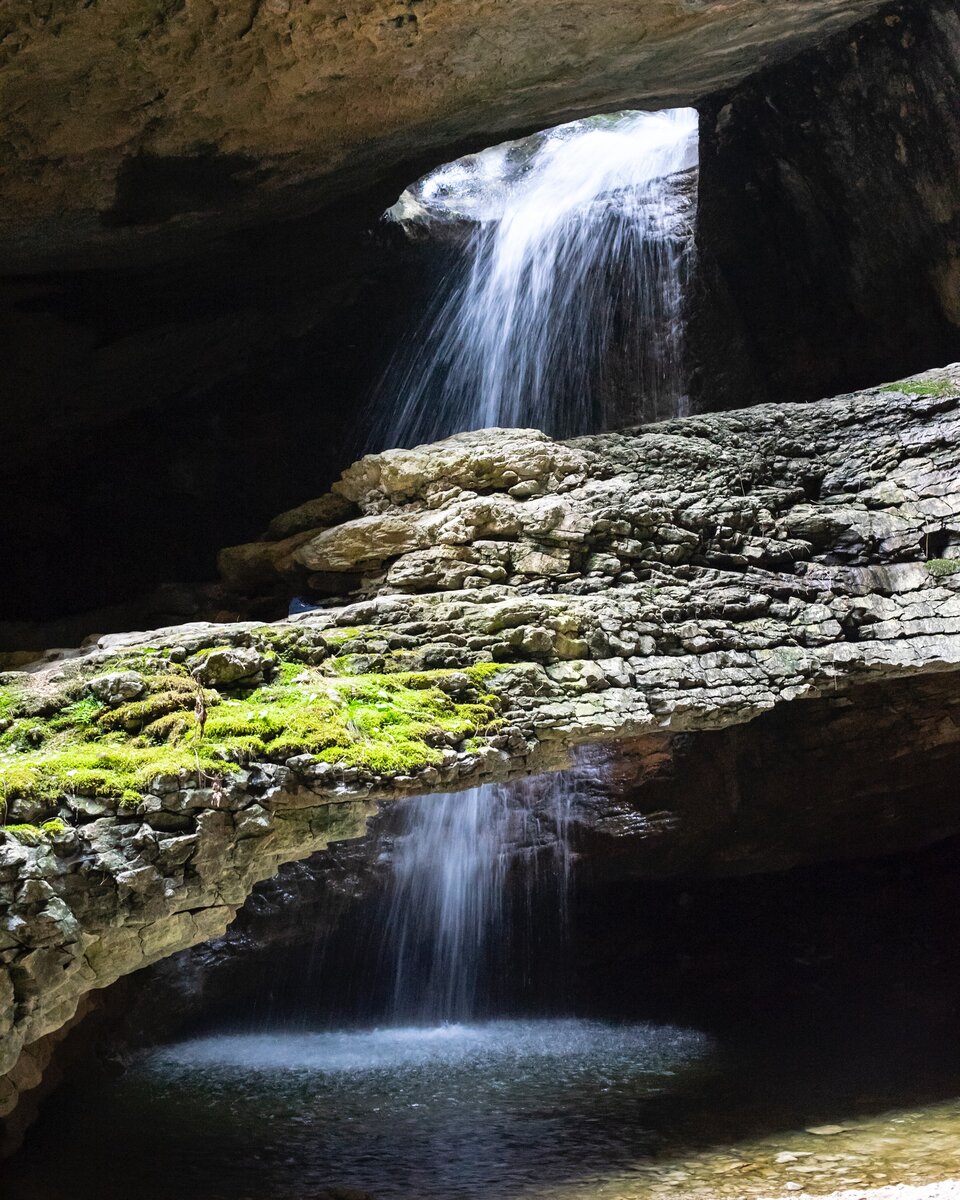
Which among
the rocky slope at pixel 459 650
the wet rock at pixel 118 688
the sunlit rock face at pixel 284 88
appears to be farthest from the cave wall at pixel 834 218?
the wet rock at pixel 118 688

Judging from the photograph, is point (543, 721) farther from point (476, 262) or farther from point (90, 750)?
point (476, 262)

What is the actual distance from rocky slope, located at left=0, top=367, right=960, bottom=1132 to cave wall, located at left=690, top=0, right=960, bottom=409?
351cm

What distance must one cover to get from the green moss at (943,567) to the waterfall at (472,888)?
6586 mm

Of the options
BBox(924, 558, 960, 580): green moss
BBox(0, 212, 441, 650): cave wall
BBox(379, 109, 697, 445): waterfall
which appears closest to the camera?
BBox(924, 558, 960, 580): green moss

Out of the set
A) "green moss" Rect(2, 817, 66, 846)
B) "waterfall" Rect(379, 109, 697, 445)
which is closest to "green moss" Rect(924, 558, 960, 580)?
"green moss" Rect(2, 817, 66, 846)

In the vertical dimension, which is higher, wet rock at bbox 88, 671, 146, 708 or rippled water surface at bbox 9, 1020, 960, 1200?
wet rock at bbox 88, 671, 146, 708

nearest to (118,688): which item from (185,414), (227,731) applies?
(227,731)

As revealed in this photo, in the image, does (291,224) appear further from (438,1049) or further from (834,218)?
(438,1049)

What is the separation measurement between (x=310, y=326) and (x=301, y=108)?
531 centimetres

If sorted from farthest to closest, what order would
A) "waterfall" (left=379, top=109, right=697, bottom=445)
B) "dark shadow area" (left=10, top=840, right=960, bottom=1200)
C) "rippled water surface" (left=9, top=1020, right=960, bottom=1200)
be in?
1. "waterfall" (left=379, top=109, right=697, bottom=445)
2. "dark shadow area" (left=10, top=840, right=960, bottom=1200)
3. "rippled water surface" (left=9, top=1020, right=960, bottom=1200)

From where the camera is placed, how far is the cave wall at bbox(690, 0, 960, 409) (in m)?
10.2

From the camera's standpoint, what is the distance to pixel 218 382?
543 inches

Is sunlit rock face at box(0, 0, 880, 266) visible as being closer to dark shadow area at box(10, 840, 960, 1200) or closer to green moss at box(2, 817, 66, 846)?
green moss at box(2, 817, 66, 846)

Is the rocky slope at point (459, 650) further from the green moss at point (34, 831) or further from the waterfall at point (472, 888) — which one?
the waterfall at point (472, 888)
